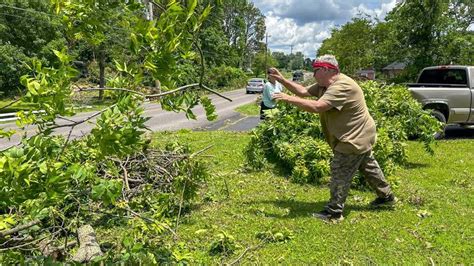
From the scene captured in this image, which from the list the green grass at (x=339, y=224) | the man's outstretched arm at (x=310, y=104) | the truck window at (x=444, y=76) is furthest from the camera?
the truck window at (x=444, y=76)

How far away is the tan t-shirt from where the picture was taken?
456cm

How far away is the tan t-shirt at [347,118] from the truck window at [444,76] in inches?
303

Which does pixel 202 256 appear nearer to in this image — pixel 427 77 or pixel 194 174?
pixel 194 174

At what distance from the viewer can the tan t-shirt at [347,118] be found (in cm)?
456

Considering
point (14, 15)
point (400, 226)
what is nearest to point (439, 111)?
point (400, 226)

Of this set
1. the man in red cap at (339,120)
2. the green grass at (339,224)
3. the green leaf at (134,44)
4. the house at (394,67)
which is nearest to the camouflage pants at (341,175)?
the man in red cap at (339,120)

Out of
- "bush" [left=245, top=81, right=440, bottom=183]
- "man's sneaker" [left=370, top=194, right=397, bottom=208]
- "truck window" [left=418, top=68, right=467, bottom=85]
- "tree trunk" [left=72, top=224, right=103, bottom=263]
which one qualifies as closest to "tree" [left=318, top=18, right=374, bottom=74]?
"truck window" [left=418, top=68, right=467, bottom=85]

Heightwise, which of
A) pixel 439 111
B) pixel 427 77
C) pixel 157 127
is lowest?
pixel 157 127

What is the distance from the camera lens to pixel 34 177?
2.00m

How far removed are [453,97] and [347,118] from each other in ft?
24.8

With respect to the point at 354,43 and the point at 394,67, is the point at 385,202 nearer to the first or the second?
the point at 394,67

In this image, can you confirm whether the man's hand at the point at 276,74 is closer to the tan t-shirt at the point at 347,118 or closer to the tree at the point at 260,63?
the tan t-shirt at the point at 347,118

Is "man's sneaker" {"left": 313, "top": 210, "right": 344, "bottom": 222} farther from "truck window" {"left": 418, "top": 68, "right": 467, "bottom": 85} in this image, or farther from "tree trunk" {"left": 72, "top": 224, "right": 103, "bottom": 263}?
"truck window" {"left": 418, "top": 68, "right": 467, "bottom": 85}

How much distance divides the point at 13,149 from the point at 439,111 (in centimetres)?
1104
